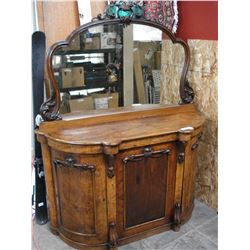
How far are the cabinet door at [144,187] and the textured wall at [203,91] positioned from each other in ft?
1.53

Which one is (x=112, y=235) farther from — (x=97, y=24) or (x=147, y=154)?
(x=97, y=24)

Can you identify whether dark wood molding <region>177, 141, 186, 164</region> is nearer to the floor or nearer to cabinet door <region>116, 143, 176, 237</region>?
cabinet door <region>116, 143, 176, 237</region>

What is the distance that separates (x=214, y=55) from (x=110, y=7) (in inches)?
31.7

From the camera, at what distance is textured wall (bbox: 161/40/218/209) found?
2.15 meters

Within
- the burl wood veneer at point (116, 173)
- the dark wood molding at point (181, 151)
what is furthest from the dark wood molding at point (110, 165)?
the dark wood molding at point (181, 151)

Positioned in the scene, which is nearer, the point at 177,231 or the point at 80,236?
the point at 80,236

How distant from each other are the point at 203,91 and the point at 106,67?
0.78 meters

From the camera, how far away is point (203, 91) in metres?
2.25

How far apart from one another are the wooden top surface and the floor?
757 mm

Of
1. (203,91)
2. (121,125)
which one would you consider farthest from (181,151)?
(203,91)

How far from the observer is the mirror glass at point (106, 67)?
2.03 m
